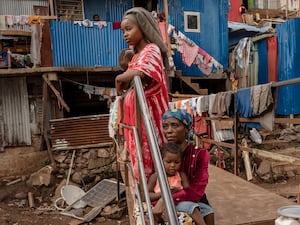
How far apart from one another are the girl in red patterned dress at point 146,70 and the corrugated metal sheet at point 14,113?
8.43 metres

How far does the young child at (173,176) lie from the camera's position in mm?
1823

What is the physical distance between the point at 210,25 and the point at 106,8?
161 inches

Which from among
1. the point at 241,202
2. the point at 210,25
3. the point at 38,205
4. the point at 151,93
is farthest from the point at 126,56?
the point at 210,25

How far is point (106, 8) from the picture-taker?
36.7 feet

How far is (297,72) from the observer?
1073cm

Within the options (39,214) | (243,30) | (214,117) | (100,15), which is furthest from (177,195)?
(243,30)

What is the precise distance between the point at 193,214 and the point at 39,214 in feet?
23.0

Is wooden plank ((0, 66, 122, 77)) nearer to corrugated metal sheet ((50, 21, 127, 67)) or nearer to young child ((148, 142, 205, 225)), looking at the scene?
corrugated metal sheet ((50, 21, 127, 67))

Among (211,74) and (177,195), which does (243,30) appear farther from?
(177,195)

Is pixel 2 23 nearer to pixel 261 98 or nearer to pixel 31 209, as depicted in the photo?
pixel 31 209

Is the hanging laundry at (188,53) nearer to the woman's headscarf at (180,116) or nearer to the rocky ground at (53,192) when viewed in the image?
the rocky ground at (53,192)

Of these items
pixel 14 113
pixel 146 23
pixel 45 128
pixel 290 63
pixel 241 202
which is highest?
pixel 290 63

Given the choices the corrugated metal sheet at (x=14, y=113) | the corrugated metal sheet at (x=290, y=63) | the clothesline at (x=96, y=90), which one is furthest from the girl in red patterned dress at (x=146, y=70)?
the corrugated metal sheet at (x=290, y=63)

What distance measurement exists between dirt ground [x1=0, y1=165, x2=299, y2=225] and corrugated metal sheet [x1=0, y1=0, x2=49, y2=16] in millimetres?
5434
